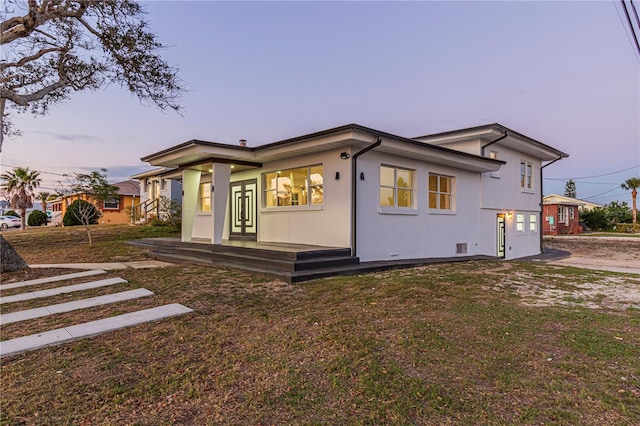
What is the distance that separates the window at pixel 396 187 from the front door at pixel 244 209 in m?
4.18

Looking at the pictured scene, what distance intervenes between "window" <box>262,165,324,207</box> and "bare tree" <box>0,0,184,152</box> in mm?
3447

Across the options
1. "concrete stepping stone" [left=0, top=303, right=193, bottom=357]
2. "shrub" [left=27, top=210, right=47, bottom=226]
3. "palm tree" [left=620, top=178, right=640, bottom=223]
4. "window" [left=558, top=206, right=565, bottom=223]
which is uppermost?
"palm tree" [left=620, top=178, right=640, bottom=223]

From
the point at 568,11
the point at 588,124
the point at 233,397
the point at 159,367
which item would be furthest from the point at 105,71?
the point at 588,124

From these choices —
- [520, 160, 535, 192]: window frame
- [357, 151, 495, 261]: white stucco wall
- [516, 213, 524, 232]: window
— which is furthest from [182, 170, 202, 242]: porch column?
[520, 160, 535, 192]: window frame

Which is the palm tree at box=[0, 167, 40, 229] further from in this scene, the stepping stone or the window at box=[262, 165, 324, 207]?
the window at box=[262, 165, 324, 207]

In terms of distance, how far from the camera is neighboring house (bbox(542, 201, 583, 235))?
28.5 meters

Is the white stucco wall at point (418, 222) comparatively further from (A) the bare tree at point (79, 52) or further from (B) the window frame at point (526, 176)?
(A) the bare tree at point (79, 52)

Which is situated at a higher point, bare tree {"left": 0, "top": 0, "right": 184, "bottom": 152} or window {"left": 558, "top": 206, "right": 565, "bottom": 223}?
bare tree {"left": 0, "top": 0, "right": 184, "bottom": 152}

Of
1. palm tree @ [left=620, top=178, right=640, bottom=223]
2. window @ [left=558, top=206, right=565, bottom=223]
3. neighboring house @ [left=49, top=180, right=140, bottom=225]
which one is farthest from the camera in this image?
palm tree @ [left=620, top=178, right=640, bottom=223]

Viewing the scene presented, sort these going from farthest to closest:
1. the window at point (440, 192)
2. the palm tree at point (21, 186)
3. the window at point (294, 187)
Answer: the palm tree at point (21, 186) < the window at point (440, 192) < the window at point (294, 187)

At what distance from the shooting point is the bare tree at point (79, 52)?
24.4 ft

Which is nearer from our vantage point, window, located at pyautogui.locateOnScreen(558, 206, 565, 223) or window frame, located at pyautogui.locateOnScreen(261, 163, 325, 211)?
window frame, located at pyautogui.locateOnScreen(261, 163, 325, 211)

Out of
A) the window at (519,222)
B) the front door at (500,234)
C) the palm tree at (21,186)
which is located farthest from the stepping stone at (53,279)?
the palm tree at (21,186)

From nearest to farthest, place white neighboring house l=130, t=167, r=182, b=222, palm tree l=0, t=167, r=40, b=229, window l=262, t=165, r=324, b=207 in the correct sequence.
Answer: window l=262, t=165, r=324, b=207
white neighboring house l=130, t=167, r=182, b=222
palm tree l=0, t=167, r=40, b=229
